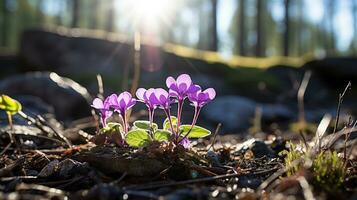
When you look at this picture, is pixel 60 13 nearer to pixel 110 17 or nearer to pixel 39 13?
pixel 39 13

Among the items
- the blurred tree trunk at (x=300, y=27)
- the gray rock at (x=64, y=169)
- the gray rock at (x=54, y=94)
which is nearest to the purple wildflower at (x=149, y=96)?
the gray rock at (x=64, y=169)

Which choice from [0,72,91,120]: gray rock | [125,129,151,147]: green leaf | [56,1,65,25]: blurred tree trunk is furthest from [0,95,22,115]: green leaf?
[56,1,65,25]: blurred tree trunk

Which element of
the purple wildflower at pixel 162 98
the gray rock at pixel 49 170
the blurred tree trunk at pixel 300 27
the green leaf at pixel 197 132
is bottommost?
the blurred tree trunk at pixel 300 27

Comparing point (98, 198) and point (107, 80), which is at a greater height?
point (98, 198)

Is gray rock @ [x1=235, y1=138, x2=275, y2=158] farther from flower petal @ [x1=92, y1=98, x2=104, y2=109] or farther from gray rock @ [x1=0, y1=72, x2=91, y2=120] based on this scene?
gray rock @ [x1=0, y1=72, x2=91, y2=120]

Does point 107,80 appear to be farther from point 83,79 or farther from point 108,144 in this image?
point 108,144

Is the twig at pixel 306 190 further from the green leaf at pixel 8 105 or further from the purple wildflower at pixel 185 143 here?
the green leaf at pixel 8 105

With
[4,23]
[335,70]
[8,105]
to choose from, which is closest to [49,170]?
[8,105]

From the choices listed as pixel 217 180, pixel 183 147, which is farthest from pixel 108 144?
pixel 217 180
